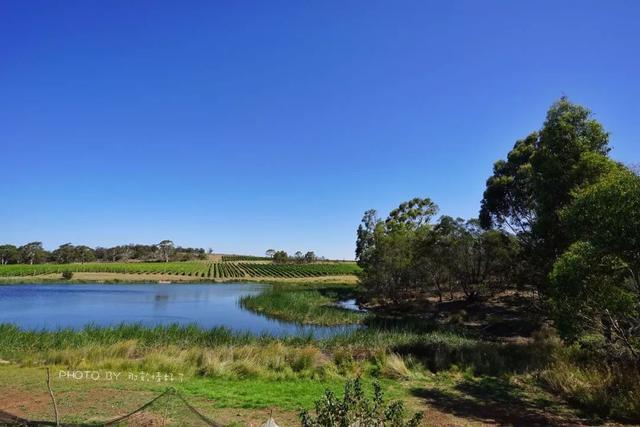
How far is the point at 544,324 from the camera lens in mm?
21641

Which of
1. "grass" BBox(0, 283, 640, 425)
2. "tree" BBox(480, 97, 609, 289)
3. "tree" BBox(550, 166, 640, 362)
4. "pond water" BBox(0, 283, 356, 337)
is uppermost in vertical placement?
"tree" BBox(480, 97, 609, 289)

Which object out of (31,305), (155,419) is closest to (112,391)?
(155,419)

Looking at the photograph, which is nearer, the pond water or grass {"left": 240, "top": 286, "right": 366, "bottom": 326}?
the pond water

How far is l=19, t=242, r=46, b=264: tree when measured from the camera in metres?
128

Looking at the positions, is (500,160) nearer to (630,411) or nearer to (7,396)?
(630,411)

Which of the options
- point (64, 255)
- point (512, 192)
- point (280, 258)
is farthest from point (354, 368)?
point (64, 255)

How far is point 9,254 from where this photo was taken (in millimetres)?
128000

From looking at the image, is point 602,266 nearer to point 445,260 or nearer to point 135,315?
point 445,260

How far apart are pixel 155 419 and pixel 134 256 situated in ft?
594

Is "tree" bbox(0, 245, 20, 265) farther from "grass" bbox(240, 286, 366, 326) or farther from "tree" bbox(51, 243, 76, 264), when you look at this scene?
"grass" bbox(240, 286, 366, 326)

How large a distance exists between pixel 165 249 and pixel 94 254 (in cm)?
2453

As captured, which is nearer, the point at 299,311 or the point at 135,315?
the point at 135,315

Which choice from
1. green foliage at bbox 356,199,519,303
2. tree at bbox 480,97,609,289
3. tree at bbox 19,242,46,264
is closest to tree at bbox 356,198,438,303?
green foliage at bbox 356,199,519,303

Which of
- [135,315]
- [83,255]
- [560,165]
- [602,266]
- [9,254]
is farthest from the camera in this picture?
[83,255]
